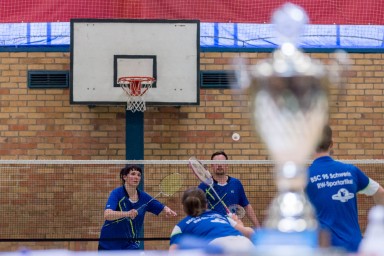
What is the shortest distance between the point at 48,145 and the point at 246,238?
22.9ft

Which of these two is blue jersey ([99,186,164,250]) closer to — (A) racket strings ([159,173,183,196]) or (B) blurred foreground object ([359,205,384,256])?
(A) racket strings ([159,173,183,196])

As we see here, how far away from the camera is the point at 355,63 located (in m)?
12.2

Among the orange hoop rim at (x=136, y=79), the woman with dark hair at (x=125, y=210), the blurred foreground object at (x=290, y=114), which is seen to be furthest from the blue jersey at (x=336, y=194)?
the orange hoop rim at (x=136, y=79)

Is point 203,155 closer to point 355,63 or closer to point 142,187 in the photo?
point 142,187

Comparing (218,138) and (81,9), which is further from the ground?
(81,9)

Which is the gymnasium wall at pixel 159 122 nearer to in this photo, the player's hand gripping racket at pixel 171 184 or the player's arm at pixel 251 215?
the player's hand gripping racket at pixel 171 184

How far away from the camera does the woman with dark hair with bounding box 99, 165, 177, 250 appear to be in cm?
888

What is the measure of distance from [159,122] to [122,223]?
3263 mm

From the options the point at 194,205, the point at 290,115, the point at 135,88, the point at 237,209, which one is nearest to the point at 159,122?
the point at 135,88

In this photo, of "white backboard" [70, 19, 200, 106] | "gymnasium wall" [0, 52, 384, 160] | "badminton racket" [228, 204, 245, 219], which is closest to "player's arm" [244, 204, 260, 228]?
"badminton racket" [228, 204, 245, 219]

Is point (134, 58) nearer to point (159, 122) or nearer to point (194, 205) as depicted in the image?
point (159, 122)

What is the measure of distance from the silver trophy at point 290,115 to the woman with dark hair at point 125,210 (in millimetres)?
6669

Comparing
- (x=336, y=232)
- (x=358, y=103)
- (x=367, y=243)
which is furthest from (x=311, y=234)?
(x=358, y=103)

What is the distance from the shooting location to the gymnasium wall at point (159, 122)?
12.1 metres
